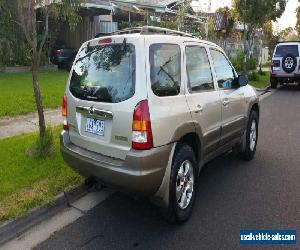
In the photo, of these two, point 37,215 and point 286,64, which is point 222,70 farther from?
point 286,64

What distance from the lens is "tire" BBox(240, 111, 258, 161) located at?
6.13 meters

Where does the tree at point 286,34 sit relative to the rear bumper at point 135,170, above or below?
above

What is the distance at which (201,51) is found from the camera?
480cm

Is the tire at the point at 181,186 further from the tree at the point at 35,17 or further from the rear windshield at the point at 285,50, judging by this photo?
the rear windshield at the point at 285,50

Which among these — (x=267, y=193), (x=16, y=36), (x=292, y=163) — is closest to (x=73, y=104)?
(x=267, y=193)

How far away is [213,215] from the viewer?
4.36 meters

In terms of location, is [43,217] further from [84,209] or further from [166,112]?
[166,112]

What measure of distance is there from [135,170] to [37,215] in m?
1.39

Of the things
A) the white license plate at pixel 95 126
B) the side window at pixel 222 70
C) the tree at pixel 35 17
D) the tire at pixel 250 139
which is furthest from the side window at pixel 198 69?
the tree at pixel 35 17

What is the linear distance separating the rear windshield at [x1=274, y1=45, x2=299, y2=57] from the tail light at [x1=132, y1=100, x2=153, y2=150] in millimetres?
15473

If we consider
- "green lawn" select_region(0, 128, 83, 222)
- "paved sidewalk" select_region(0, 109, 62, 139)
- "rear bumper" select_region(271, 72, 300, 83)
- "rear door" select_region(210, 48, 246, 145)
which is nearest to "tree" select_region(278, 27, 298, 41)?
"rear bumper" select_region(271, 72, 300, 83)

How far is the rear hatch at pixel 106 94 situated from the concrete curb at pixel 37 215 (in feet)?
2.54

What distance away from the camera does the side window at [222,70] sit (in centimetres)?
515

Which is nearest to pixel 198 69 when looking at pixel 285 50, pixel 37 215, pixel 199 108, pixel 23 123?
pixel 199 108
